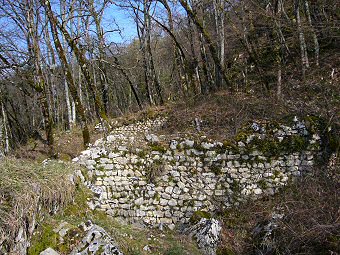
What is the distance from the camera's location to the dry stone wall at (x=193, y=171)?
773cm

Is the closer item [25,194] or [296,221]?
[25,194]

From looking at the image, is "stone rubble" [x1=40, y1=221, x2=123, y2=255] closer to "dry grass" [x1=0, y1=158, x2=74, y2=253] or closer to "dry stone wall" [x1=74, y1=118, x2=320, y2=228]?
"dry grass" [x1=0, y1=158, x2=74, y2=253]

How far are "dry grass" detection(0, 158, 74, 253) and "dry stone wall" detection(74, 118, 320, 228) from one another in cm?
263

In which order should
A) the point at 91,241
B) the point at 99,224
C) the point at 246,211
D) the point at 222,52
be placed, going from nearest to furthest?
A: the point at 91,241 < the point at 99,224 < the point at 246,211 < the point at 222,52

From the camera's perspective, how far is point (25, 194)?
3881mm

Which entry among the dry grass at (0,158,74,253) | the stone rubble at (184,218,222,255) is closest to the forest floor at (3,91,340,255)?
the stone rubble at (184,218,222,255)

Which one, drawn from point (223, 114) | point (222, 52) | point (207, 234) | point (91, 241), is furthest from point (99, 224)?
point (222, 52)

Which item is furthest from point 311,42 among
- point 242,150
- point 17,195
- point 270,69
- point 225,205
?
point 17,195

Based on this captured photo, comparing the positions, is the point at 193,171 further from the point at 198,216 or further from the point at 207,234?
the point at 207,234

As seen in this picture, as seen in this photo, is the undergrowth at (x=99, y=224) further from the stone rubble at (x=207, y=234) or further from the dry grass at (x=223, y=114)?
the dry grass at (x=223, y=114)

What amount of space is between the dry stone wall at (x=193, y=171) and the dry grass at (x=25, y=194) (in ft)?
8.64

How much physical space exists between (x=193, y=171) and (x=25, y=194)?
Answer: 15.6ft

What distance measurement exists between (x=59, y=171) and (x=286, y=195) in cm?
502

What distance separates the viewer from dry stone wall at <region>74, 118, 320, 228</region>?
25.4 feet
